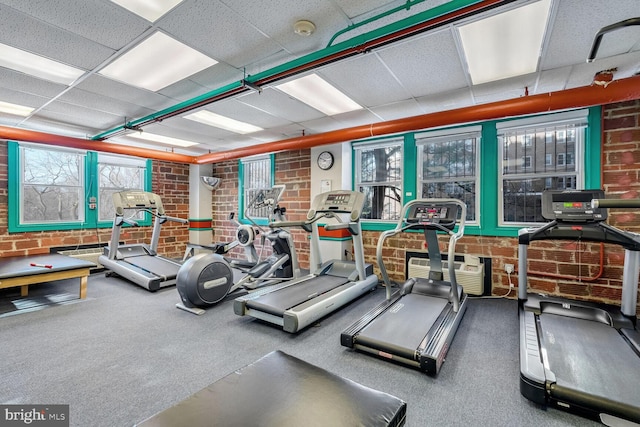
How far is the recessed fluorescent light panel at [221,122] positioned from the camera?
4426 mm

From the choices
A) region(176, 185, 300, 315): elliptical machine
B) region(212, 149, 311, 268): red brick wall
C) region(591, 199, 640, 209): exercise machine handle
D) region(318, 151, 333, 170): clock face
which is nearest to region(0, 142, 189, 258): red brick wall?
region(212, 149, 311, 268): red brick wall

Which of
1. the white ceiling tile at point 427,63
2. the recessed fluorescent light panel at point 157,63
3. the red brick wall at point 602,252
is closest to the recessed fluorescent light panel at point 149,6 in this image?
the recessed fluorescent light panel at point 157,63

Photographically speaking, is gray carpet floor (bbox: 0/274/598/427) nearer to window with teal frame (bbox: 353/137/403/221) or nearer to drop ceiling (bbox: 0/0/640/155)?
window with teal frame (bbox: 353/137/403/221)

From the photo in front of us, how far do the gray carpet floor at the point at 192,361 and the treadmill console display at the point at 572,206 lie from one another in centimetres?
124

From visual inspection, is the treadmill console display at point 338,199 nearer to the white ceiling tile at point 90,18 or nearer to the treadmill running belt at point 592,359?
the treadmill running belt at point 592,359

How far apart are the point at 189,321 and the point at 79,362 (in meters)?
1.02

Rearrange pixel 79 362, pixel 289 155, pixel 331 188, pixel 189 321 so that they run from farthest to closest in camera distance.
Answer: pixel 289 155 < pixel 331 188 < pixel 189 321 < pixel 79 362

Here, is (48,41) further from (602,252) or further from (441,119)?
(602,252)

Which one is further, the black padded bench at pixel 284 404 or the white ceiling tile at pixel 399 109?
the white ceiling tile at pixel 399 109

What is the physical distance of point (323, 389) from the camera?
4.04 ft

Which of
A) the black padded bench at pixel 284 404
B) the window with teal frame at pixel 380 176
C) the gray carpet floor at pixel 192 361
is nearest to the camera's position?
the black padded bench at pixel 284 404

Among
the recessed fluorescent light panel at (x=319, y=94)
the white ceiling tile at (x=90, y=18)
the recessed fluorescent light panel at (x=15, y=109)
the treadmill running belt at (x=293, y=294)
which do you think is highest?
the recessed fluorescent light panel at (x=319, y=94)

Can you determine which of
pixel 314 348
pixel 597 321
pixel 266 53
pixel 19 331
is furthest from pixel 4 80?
pixel 597 321

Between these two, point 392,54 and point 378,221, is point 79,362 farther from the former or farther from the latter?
point 378,221
